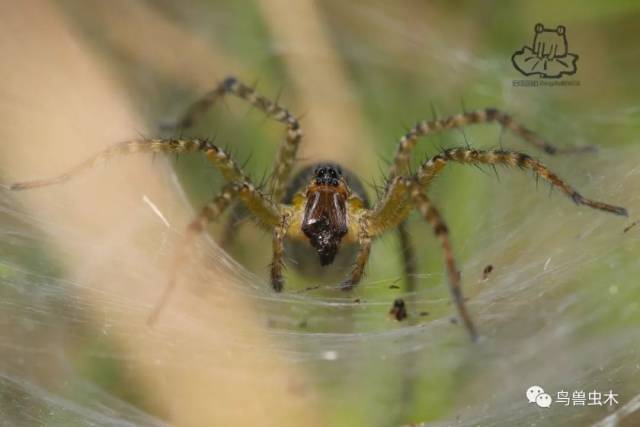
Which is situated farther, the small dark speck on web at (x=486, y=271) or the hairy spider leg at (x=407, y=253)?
the hairy spider leg at (x=407, y=253)

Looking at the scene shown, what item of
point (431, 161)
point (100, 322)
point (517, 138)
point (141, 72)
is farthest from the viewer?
point (141, 72)

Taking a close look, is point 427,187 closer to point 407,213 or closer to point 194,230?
point 407,213

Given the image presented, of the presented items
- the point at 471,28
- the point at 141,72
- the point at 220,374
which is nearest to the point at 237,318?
the point at 220,374

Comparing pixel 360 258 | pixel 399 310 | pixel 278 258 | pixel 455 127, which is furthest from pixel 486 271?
pixel 278 258

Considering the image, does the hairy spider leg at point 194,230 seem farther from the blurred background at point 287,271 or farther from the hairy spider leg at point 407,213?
the hairy spider leg at point 407,213

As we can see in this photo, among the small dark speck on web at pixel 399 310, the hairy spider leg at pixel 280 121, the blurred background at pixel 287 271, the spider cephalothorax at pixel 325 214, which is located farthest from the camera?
the hairy spider leg at pixel 280 121

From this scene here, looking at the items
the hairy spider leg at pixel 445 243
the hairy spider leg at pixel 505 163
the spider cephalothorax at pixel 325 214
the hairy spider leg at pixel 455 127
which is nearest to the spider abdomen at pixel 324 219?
the spider cephalothorax at pixel 325 214

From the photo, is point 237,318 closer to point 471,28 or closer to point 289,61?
point 289,61
